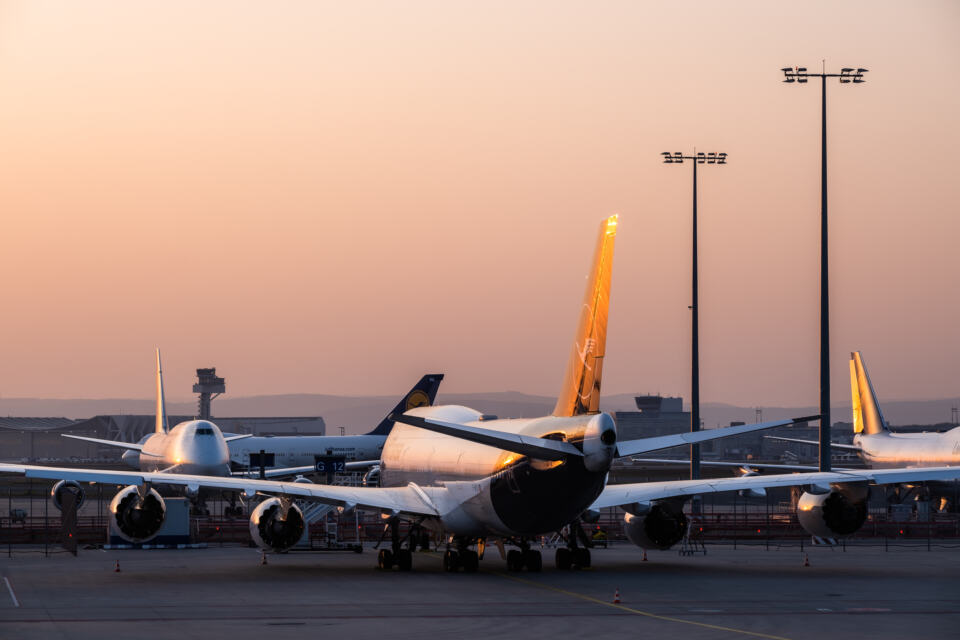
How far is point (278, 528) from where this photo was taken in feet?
119

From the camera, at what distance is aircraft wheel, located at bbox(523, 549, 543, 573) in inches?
1401

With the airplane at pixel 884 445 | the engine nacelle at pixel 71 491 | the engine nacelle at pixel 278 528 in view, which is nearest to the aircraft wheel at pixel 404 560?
the engine nacelle at pixel 278 528

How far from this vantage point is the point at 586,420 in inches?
1205

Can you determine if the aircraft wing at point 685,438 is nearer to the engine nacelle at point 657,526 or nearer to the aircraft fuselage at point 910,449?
the engine nacelle at point 657,526

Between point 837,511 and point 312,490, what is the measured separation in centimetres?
1430

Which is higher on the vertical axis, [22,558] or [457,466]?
[457,466]

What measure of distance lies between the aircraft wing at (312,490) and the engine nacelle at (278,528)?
A: 32.7 inches

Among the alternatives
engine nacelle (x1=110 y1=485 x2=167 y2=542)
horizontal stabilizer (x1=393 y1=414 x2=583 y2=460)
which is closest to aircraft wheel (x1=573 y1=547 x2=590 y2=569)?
horizontal stabilizer (x1=393 y1=414 x2=583 y2=460)

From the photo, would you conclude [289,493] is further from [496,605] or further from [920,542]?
[920,542]

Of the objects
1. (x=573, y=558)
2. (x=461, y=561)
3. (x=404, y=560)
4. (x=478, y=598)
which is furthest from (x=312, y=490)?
(x=478, y=598)

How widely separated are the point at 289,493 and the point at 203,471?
27.1 meters

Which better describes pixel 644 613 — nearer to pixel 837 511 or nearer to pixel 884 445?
pixel 837 511

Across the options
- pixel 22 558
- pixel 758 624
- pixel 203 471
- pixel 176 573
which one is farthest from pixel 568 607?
pixel 203 471

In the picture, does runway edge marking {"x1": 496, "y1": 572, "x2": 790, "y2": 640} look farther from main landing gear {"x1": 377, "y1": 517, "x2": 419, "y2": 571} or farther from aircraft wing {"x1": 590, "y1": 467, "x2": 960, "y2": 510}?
aircraft wing {"x1": 590, "y1": 467, "x2": 960, "y2": 510}
